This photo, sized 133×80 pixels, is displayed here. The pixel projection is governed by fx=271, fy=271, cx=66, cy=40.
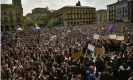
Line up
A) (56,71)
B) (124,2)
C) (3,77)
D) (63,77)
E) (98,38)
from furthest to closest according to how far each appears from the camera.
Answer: (124,2) < (98,38) < (3,77) < (56,71) < (63,77)

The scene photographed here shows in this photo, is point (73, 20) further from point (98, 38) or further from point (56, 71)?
point (56, 71)

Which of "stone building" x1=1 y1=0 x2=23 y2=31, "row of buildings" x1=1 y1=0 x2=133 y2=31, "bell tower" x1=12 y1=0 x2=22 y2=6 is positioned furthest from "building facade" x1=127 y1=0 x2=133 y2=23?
"bell tower" x1=12 y1=0 x2=22 y2=6

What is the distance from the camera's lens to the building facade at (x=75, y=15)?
371ft

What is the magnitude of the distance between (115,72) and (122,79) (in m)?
0.91

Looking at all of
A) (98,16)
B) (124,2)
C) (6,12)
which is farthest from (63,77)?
(98,16)

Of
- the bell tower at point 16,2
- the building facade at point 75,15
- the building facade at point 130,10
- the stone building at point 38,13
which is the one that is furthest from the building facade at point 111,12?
the stone building at point 38,13

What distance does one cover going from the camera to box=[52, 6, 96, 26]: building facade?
113m

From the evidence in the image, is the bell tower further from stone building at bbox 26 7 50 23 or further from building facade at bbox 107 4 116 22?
stone building at bbox 26 7 50 23

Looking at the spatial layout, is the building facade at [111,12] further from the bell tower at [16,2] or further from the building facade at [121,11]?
the bell tower at [16,2]

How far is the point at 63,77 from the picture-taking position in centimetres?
908

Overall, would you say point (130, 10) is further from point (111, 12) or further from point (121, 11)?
point (111, 12)

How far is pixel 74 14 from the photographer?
380 ft

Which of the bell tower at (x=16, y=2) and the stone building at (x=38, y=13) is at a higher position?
the bell tower at (x=16, y=2)

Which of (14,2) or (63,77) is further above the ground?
(14,2)
